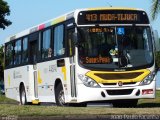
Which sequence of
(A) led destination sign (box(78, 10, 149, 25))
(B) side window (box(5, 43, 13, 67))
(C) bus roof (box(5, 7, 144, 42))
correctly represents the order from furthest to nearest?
(B) side window (box(5, 43, 13, 67)) < (C) bus roof (box(5, 7, 144, 42)) < (A) led destination sign (box(78, 10, 149, 25))

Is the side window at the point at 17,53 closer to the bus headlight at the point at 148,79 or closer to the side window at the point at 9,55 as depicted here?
the side window at the point at 9,55

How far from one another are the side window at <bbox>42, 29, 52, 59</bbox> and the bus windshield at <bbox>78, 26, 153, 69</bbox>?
3.14 metres

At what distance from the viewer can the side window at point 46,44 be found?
21772mm

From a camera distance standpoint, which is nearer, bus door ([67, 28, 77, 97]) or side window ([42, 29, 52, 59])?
bus door ([67, 28, 77, 97])

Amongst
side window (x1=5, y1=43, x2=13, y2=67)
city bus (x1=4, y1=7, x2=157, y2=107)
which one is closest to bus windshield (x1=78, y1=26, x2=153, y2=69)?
city bus (x1=4, y1=7, x2=157, y2=107)

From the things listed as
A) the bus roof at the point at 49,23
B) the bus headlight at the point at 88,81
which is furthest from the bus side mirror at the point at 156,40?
the bus headlight at the point at 88,81

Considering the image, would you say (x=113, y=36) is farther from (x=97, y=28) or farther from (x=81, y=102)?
(x=81, y=102)

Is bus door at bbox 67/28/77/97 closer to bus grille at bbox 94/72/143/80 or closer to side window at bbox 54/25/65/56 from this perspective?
side window at bbox 54/25/65/56

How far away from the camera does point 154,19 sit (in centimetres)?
3078

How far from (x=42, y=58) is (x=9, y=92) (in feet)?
22.3

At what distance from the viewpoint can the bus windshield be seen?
61.4 feet

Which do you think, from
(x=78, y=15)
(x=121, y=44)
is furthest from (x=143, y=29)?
(x=78, y=15)

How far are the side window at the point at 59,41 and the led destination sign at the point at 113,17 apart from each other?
55.1 inches

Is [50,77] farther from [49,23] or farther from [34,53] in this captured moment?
[34,53]
